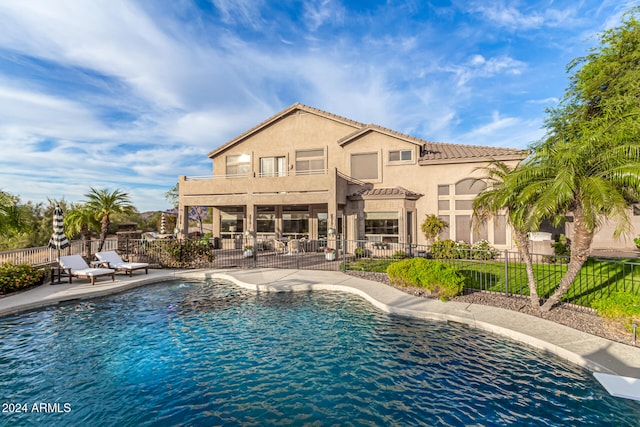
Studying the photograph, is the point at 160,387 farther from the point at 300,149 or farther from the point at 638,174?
the point at 300,149

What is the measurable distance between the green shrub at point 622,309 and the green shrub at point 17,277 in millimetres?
19771

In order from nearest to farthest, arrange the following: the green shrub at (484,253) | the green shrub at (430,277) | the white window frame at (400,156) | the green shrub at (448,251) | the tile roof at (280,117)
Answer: the green shrub at (430,277), the green shrub at (448,251), the green shrub at (484,253), the white window frame at (400,156), the tile roof at (280,117)

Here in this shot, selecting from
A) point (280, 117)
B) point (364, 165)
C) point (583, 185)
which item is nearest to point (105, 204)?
point (280, 117)

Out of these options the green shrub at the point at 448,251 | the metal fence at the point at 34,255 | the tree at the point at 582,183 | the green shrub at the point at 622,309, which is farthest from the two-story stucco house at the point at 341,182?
the green shrub at the point at 622,309

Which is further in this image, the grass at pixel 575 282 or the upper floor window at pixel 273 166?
the upper floor window at pixel 273 166

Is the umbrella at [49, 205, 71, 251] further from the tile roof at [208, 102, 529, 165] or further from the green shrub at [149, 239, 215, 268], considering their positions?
the tile roof at [208, 102, 529, 165]

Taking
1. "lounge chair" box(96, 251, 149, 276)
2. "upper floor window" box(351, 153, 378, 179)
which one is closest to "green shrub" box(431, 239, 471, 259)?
"upper floor window" box(351, 153, 378, 179)

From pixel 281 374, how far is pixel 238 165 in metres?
21.9

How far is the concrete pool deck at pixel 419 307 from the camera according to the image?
6.00 meters

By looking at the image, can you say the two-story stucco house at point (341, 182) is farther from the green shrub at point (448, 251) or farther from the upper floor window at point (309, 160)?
the green shrub at point (448, 251)

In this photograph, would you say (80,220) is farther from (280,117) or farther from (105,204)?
(280,117)

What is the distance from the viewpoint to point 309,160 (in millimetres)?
23844

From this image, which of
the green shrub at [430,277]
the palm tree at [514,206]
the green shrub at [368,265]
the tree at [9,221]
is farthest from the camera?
the green shrub at [368,265]

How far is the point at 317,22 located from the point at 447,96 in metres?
14.0
